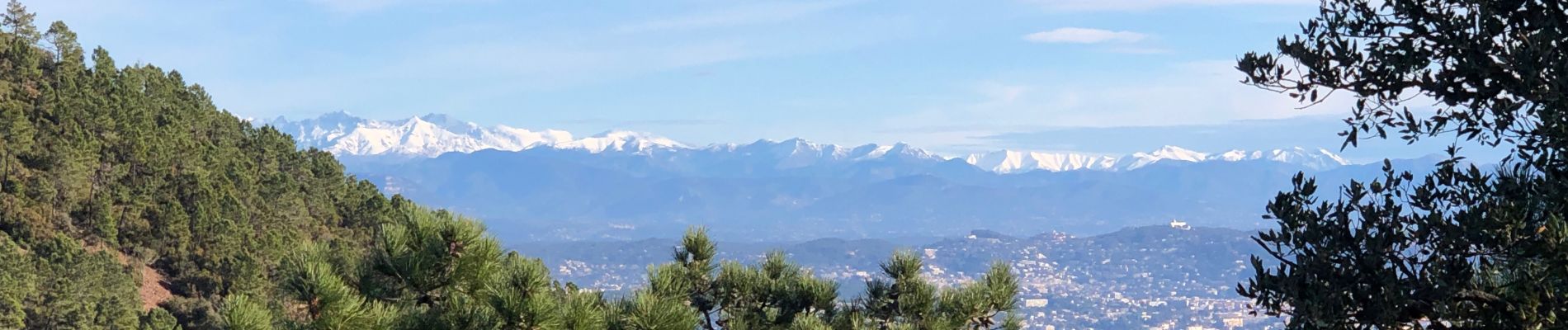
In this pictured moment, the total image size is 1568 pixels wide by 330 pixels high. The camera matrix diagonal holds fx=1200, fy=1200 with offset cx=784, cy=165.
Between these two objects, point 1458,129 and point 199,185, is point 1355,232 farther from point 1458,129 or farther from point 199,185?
point 199,185

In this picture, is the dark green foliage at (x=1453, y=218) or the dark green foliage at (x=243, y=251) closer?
the dark green foliage at (x=1453, y=218)

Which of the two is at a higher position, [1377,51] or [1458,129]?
[1377,51]

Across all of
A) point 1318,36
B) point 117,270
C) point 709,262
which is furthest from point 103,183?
point 1318,36

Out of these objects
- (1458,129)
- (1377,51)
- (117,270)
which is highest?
(1377,51)

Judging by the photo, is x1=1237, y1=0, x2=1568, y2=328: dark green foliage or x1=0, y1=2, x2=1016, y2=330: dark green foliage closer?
x1=1237, y1=0, x2=1568, y2=328: dark green foliage

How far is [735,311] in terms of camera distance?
8.73 m

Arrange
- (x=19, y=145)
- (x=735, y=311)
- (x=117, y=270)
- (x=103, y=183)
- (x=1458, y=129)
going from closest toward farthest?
(x=1458, y=129) < (x=735, y=311) < (x=117, y=270) < (x=19, y=145) < (x=103, y=183)

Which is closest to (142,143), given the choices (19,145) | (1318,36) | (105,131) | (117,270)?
(105,131)

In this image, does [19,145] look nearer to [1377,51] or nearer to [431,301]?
[431,301]

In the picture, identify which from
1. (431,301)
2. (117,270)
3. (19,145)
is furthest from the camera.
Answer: (19,145)

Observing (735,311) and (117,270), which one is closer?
(735,311)

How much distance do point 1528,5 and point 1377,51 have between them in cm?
56

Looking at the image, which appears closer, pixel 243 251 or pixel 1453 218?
pixel 1453 218

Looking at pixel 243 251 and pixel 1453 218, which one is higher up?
pixel 1453 218
